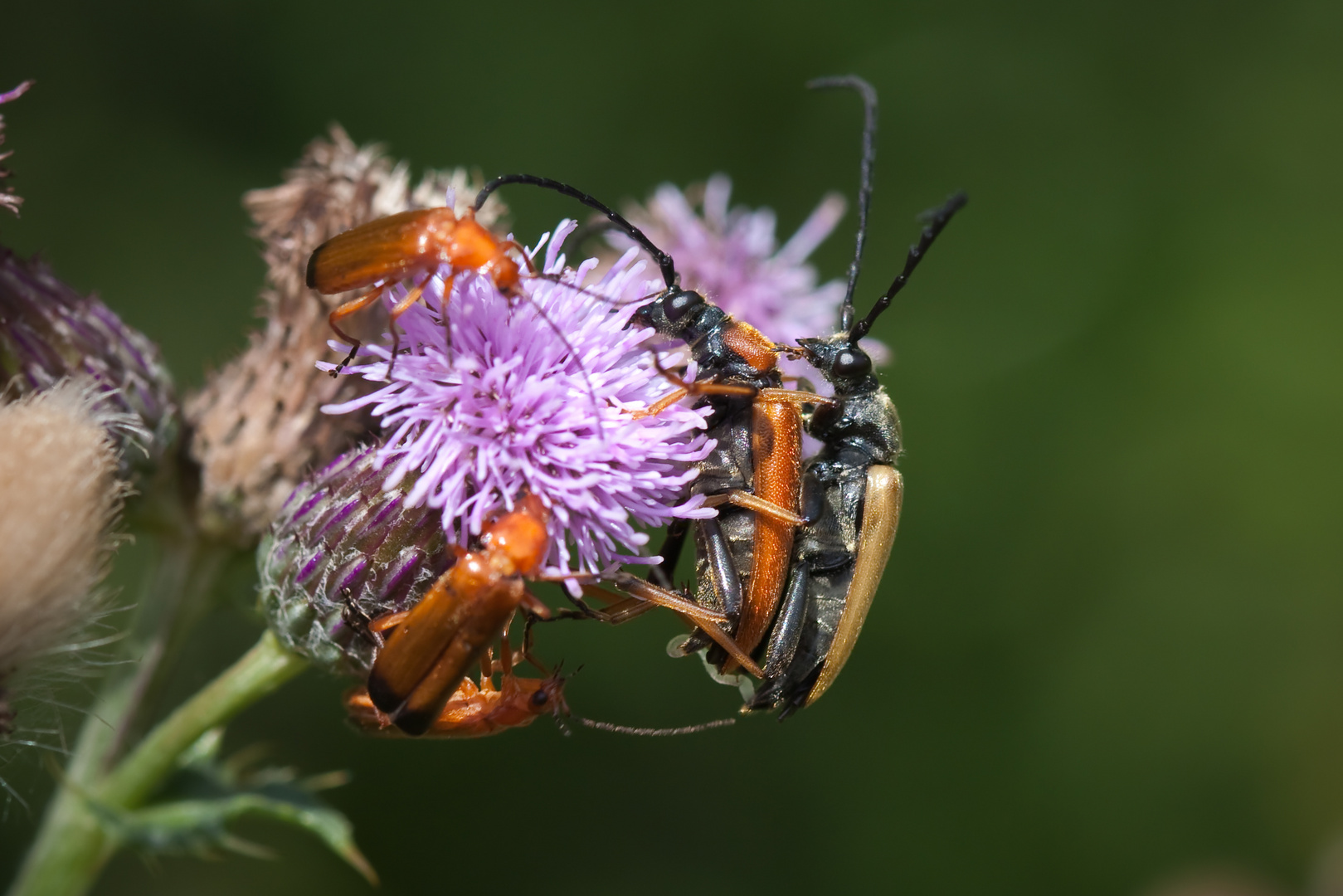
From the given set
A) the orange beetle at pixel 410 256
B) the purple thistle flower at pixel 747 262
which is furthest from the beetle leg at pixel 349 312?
the purple thistle flower at pixel 747 262

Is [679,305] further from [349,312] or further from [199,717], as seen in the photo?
[199,717]

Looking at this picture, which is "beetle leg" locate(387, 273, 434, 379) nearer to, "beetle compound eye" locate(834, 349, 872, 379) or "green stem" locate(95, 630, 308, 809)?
"green stem" locate(95, 630, 308, 809)

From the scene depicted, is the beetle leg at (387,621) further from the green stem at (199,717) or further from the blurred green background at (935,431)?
the blurred green background at (935,431)

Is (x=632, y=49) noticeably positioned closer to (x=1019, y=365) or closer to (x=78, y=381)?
(x=1019, y=365)

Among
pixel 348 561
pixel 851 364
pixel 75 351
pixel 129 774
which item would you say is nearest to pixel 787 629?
pixel 851 364

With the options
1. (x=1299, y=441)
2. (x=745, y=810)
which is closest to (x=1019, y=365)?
(x=1299, y=441)

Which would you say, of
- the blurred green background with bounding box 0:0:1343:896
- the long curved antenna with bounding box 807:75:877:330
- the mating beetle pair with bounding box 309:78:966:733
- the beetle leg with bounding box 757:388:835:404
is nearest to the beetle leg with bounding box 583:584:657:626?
the mating beetle pair with bounding box 309:78:966:733
